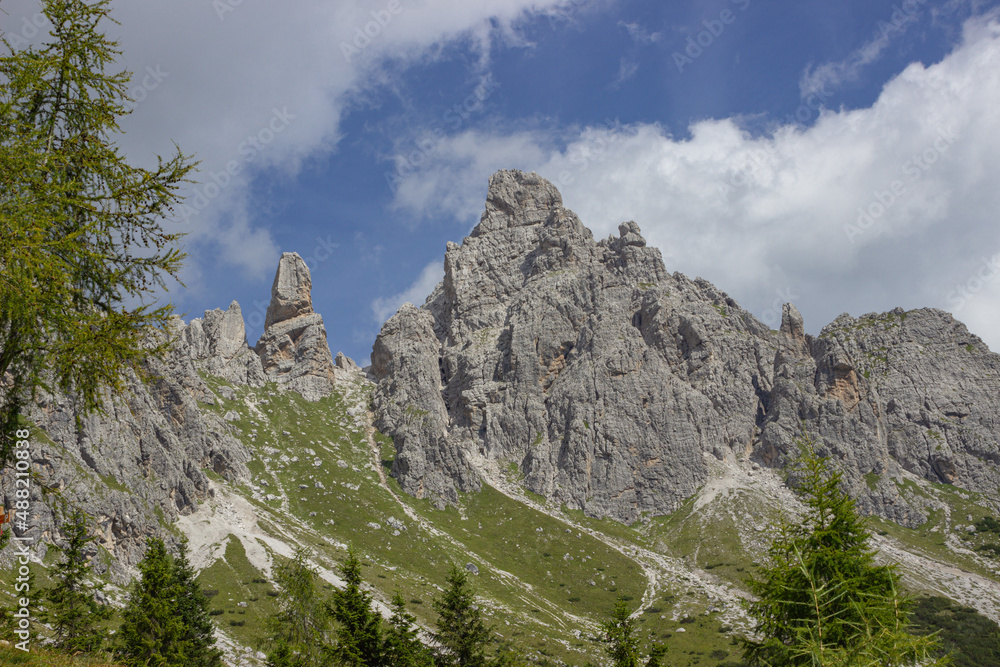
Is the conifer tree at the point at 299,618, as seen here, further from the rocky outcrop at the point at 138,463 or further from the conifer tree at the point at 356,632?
the rocky outcrop at the point at 138,463

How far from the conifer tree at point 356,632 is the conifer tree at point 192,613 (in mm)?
17964

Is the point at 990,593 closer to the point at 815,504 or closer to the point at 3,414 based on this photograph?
the point at 815,504

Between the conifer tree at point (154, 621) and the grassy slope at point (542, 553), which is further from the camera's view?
the grassy slope at point (542, 553)

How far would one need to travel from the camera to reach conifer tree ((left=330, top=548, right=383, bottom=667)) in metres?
28.9

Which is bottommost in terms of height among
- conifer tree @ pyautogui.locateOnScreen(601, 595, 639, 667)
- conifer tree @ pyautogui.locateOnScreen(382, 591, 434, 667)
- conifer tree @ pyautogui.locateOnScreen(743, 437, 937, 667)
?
conifer tree @ pyautogui.locateOnScreen(382, 591, 434, 667)

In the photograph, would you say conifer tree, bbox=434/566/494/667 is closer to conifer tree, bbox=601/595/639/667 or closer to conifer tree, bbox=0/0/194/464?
conifer tree, bbox=601/595/639/667

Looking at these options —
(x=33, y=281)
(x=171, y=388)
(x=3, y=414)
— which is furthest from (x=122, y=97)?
(x=171, y=388)

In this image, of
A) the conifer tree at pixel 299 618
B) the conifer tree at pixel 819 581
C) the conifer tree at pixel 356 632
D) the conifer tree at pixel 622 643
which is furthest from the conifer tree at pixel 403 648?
the conifer tree at pixel 819 581

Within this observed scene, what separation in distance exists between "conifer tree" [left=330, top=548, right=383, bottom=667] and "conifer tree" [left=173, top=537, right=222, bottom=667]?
707 inches

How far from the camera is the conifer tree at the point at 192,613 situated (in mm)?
43362

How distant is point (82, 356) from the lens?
34.5 ft

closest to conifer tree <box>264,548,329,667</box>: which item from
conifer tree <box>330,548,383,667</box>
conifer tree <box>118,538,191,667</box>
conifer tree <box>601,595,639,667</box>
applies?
conifer tree <box>118,538,191,667</box>

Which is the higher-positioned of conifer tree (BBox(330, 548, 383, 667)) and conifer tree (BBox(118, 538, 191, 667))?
conifer tree (BBox(330, 548, 383, 667))

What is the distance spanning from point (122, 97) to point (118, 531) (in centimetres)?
14171
